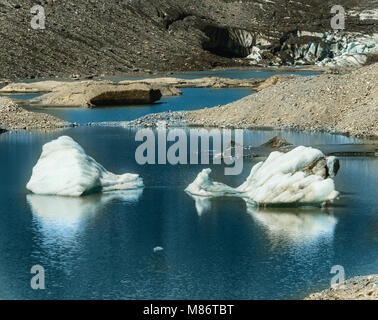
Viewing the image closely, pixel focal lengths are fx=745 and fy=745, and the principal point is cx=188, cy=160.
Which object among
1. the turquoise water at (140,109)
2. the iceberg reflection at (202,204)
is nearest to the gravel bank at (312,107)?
the turquoise water at (140,109)

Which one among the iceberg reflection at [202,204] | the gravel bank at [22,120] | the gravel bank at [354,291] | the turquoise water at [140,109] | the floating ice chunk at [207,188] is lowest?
the gravel bank at [354,291]

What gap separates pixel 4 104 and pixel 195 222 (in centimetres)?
2537

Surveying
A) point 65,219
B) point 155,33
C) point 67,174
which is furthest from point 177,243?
point 155,33

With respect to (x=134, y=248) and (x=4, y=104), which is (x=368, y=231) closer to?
(x=134, y=248)

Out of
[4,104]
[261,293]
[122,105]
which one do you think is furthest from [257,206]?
[122,105]

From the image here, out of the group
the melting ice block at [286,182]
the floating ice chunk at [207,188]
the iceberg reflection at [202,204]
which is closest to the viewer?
the melting ice block at [286,182]

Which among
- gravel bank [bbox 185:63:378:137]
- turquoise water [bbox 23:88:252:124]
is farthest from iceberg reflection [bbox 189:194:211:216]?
turquoise water [bbox 23:88:252:124]

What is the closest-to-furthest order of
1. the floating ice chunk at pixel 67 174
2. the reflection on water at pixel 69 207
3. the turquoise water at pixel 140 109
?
the reflection on water at pixel 69 207, the floating ice chunk at pixel 67 174, the turquoise water at pixel 140 109

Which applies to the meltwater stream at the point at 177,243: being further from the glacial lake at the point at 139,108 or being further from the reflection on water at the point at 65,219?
the glacial lake at the point at 139,108

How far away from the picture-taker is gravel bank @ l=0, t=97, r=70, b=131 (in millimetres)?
40469

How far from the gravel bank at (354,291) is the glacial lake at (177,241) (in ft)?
1.42

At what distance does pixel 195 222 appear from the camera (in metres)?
19.9

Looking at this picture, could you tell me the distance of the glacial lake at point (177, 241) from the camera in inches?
582

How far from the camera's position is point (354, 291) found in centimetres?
1345
